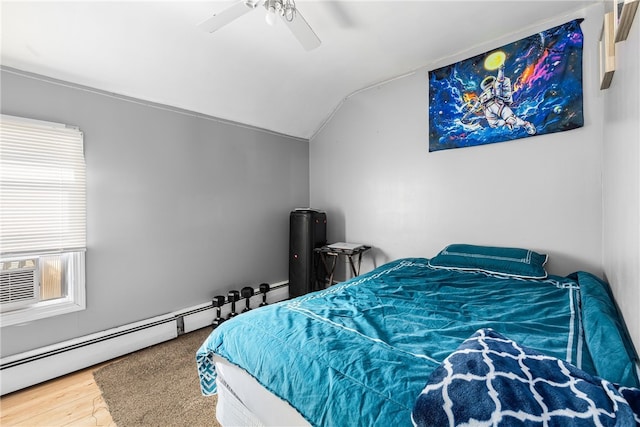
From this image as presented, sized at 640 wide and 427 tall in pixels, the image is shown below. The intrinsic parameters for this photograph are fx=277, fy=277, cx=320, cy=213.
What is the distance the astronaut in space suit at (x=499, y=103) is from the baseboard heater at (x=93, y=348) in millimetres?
3426

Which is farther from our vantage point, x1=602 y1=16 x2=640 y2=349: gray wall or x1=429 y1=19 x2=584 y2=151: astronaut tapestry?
x1=429 y1=19 x2=584 y2=151: astronaut tapestry

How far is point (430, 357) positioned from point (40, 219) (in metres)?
2.77

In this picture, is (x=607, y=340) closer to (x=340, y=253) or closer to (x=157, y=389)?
(x=340, y=253)

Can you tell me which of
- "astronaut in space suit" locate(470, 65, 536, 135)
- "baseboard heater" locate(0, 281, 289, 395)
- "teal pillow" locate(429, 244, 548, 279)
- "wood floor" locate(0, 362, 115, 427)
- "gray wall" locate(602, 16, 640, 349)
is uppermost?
"astronaut in space suit" locate(470, 65, 536, 135)

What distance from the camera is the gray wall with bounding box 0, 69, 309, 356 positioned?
221cm

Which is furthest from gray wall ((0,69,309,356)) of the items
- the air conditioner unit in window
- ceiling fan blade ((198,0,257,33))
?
ceiling fan blade ((198,0,257,33))

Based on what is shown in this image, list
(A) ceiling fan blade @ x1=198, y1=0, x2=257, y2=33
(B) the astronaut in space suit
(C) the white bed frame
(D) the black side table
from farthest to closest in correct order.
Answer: (D) the black side table → (B) the astronaut in space suit → (A) ceiling fan blade @ x1=198, y1=0, x2=257, y2=33 → (C) the white bed frame

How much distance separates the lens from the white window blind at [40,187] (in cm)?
195

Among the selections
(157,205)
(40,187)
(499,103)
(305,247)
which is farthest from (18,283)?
(499,103)

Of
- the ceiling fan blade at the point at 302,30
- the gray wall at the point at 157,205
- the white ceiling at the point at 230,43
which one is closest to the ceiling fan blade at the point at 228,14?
the ceiling fan blade at the point at 302,30

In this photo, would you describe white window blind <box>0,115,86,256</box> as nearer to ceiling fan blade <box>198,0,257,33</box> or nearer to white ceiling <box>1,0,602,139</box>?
white ceiling <box>1,0,602,139</box>

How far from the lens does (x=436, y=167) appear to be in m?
2.93

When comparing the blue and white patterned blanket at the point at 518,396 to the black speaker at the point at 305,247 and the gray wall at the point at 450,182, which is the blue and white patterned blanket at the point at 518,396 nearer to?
the gray wall at the point at 450,182

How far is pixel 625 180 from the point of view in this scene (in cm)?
132
